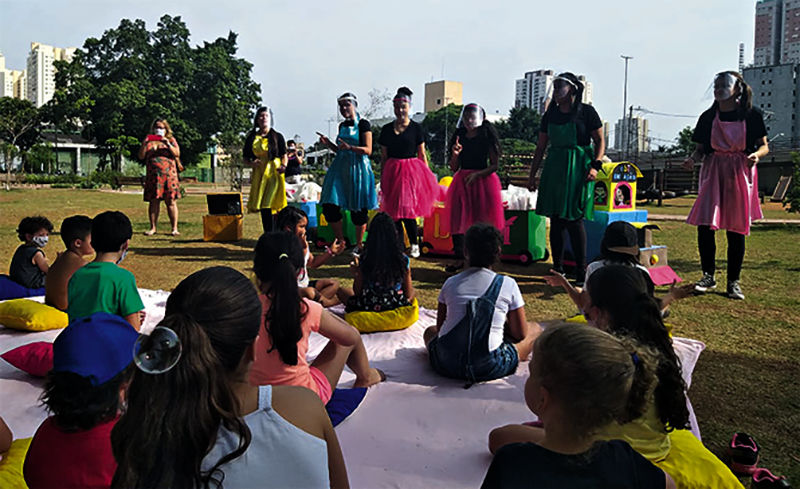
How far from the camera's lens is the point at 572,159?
5.97 meters

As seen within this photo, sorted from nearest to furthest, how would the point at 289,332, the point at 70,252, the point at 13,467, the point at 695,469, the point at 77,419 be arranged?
the point at 77,419, the point at 695,469, the point at 13,467, the point at 289,332, the point at 70,252

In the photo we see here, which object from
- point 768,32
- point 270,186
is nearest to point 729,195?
point 270,186

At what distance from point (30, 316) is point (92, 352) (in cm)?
275

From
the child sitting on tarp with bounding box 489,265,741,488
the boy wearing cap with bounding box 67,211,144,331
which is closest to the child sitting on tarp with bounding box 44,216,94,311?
the boy wearing cap with bounding box 67,211,144,331

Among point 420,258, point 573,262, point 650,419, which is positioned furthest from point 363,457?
point 420,258

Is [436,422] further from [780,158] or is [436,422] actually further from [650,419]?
[780,158]

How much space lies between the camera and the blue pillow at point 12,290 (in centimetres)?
494

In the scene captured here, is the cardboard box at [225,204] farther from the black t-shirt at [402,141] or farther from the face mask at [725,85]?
the face mask at [725,85]

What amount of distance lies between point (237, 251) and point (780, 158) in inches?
1382

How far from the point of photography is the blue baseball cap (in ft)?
5.90

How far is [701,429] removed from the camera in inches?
113

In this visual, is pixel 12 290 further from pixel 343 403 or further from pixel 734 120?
pixel 734 120

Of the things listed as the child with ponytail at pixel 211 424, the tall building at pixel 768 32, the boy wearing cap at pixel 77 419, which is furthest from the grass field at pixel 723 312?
the tall building at pixel 768 32

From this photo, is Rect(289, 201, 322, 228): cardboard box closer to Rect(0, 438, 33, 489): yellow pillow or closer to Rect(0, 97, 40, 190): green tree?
Rect(0, 438, 33, 489): yellow pillow
